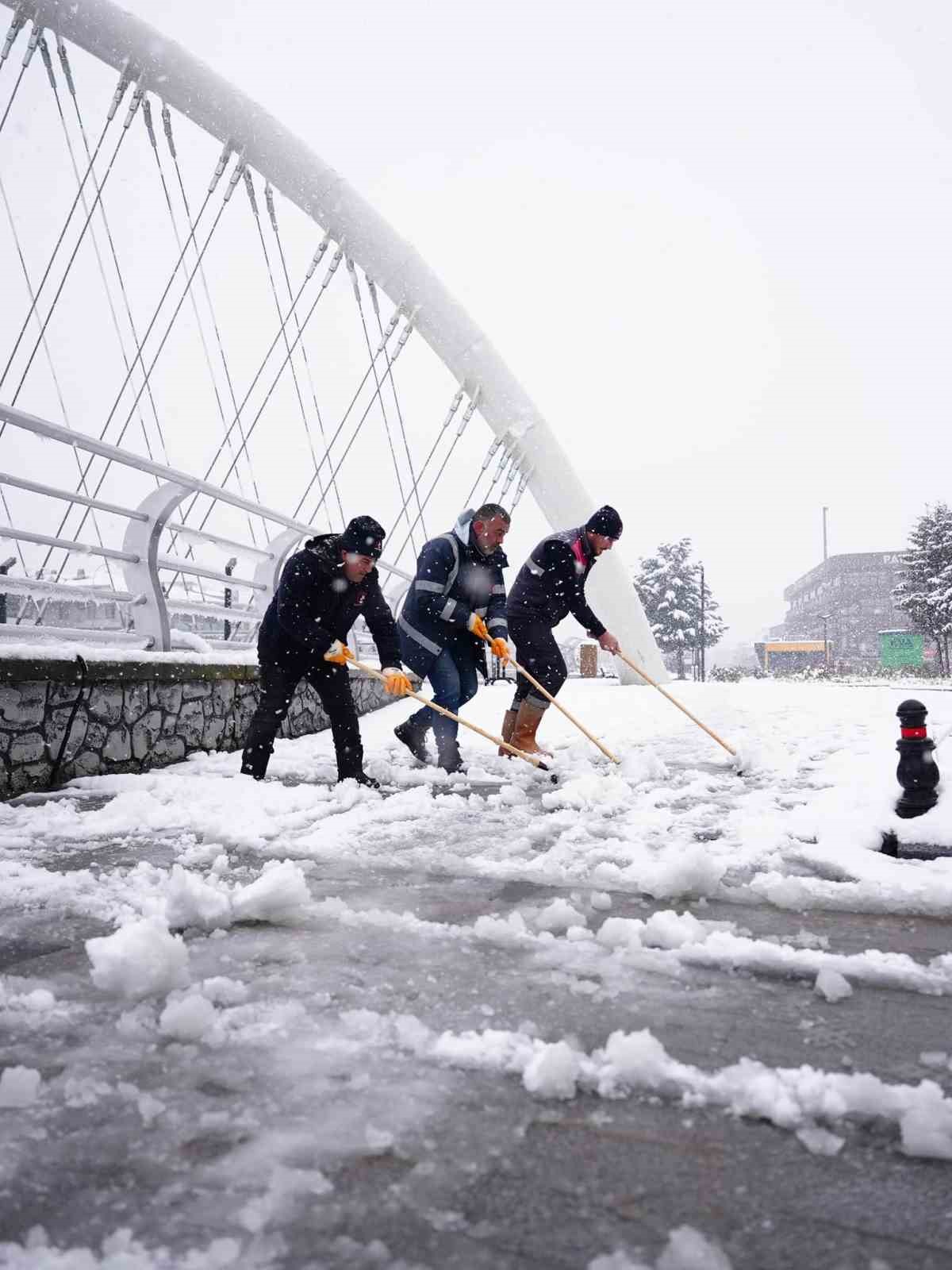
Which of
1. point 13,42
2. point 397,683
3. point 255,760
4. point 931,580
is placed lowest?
point 255,760

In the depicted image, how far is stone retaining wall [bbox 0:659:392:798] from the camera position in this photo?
12.6 feet

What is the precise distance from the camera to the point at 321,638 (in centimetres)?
441

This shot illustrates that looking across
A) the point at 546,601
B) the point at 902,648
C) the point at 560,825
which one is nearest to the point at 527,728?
the point at 546,601

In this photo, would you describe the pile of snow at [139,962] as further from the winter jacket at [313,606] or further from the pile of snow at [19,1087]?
the winter jacket at [313,606]

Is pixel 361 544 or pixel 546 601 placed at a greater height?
pixel 361 544

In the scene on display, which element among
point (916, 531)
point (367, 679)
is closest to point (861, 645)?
point (916, 531)

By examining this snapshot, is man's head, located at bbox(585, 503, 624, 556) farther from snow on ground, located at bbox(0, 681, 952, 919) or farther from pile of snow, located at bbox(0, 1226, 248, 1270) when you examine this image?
pile of snow, located at bbox(0, 1226, 248, 1270)

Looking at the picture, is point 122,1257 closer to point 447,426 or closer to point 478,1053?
point 478,1053

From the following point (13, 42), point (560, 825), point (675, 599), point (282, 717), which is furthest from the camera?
point (675, 599)

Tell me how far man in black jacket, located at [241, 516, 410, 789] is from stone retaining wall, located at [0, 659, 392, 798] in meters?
0.71

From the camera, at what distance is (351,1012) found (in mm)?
1501

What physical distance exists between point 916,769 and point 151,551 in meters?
4.22

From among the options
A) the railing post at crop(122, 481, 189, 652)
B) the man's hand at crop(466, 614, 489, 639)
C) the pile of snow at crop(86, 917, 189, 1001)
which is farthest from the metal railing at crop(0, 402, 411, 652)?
the pile of snow at crop(86, 917, 189, 1001)

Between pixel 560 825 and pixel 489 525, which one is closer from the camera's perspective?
pixel 560 825
